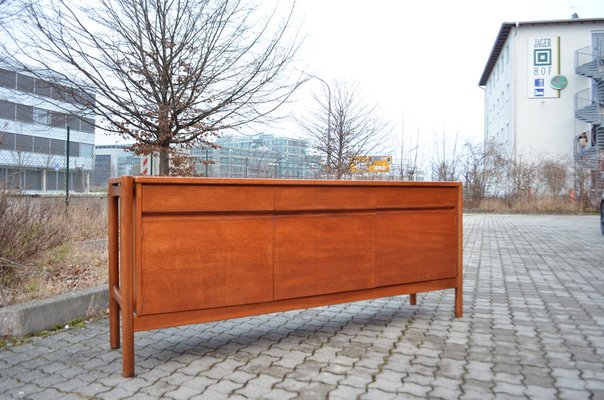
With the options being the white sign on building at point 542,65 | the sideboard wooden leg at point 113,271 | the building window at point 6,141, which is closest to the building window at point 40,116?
the building window at point 6,141

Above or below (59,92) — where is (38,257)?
below

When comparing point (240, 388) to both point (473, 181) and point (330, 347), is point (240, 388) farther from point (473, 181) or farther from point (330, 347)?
point (473, 181)

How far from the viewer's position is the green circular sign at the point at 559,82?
34219 mm

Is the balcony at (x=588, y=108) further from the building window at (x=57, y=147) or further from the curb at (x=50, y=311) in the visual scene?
the curb at (x=50, y=311)

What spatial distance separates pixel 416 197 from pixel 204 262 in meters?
1.87

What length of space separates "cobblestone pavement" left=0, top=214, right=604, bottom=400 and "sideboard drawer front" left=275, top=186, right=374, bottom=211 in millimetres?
994

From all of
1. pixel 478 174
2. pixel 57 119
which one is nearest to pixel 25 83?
pixel 57 119

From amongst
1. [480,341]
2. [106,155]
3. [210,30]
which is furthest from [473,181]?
[480,341]

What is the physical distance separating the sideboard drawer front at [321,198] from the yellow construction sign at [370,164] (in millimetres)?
12294

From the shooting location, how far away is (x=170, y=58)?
6.92m

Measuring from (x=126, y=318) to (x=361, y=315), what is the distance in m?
2.27

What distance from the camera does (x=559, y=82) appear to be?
3425 centimetres

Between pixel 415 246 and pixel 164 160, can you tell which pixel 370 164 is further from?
pixel 415 246

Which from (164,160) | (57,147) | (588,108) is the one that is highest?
(588,108)
